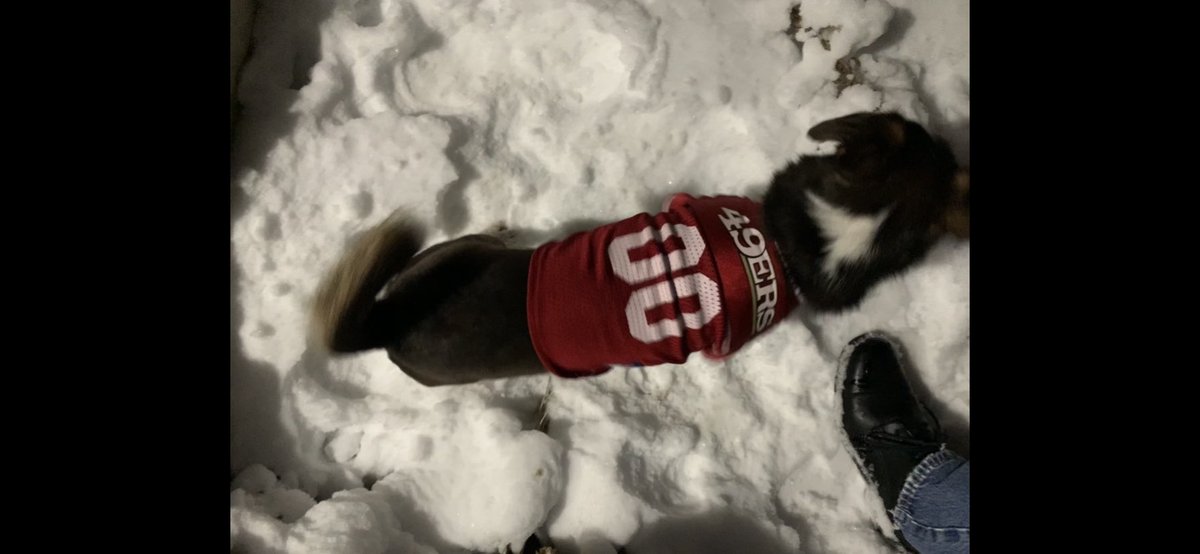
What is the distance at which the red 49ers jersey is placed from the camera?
1.07 m

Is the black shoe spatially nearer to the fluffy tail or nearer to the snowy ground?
the snowy ground

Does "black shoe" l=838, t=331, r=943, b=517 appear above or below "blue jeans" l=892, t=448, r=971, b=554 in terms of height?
above

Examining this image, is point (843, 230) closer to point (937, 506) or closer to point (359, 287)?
point (937, 506)

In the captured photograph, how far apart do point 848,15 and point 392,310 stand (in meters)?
1.06

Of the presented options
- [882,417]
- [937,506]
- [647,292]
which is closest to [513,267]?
[647,292]

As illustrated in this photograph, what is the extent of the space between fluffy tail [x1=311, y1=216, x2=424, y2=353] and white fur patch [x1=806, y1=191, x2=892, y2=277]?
72 cm

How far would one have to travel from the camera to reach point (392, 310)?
3.65 feet

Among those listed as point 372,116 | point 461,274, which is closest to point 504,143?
point 372,116

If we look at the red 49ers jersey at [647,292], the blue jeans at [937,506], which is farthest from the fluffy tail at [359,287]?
the blue jeans at [937,506]

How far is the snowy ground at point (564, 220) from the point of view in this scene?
1.24 m

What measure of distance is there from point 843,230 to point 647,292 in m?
0.35

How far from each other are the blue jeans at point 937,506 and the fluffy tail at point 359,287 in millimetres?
1088

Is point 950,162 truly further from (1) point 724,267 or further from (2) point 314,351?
(2) point 314,351

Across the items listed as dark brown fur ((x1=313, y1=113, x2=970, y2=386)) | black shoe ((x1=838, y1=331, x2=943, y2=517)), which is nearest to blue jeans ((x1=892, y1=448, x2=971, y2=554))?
black shoe ((x1=838, y1=331, x2=943, y2=517))
